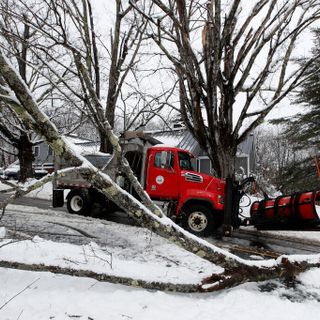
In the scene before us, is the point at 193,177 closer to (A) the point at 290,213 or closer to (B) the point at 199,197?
(B) the point at 199,197

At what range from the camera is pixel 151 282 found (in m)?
4.01

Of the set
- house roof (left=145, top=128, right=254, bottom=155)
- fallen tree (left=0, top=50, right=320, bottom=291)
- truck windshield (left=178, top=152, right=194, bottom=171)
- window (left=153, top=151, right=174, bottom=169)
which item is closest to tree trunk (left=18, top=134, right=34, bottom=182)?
house roof (left=145, top=128, right=254, bottom=155)

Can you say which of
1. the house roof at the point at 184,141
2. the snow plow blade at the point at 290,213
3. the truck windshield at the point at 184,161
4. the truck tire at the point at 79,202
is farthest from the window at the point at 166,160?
the house roof at the point at 184,141

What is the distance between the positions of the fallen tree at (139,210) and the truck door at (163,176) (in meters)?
4.61

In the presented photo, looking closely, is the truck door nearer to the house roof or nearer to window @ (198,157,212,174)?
the house roof

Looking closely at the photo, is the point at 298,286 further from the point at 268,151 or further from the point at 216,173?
the point at 268,151

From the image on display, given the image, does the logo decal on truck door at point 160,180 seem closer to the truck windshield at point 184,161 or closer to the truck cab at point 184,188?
the truck cab at point 184,188

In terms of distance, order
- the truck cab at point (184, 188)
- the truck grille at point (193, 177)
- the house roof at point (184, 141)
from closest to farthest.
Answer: the truck cab at point (184, 188) → the truck grille at point (193, 177) → the house roof at point (184, 141)

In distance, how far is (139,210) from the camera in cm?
404

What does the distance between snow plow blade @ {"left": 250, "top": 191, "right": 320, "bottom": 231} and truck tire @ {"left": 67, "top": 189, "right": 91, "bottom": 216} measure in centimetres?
523

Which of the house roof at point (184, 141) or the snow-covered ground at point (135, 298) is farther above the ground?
the house roof at point (184, 141)

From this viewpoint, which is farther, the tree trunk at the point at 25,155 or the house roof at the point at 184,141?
the house roof at the point at 184,141

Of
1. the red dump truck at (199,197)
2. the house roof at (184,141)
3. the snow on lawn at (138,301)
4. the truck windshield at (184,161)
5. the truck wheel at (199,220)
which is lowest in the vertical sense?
the snow on lawn at (138,301)

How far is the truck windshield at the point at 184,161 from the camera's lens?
365 inches
